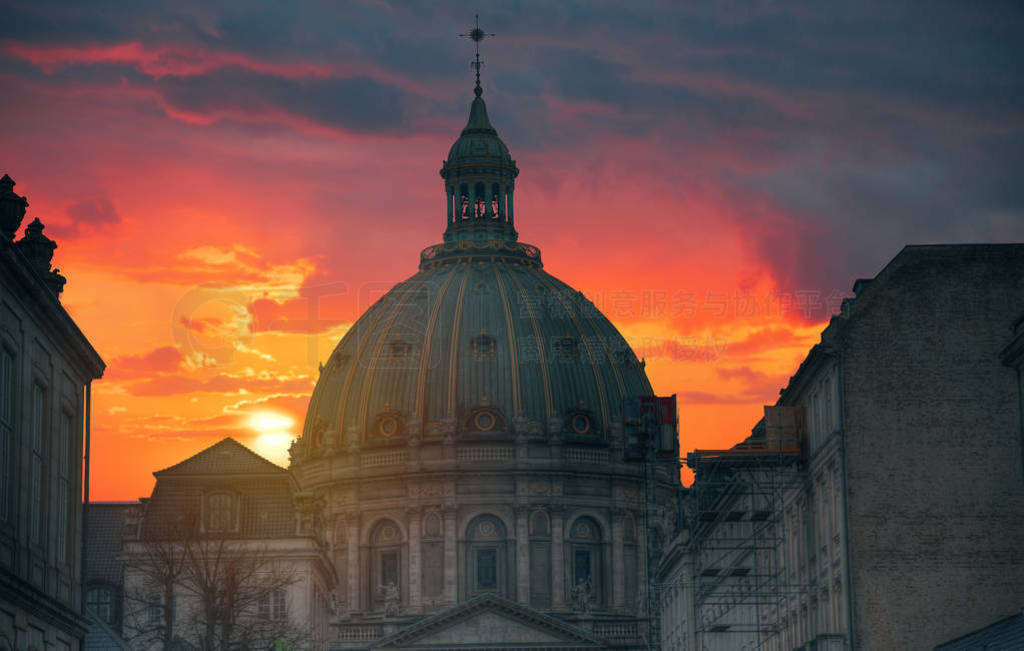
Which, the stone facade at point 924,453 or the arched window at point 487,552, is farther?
the arched window at point 487,552

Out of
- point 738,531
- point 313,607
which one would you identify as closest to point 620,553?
point 313,607

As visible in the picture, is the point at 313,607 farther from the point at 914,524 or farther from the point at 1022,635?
the point at 1022,635

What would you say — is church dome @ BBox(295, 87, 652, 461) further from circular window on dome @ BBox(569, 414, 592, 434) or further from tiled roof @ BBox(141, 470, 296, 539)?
tiled roof @ BBox(141, 470, 296, 539)

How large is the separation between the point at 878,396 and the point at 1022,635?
39.2 ft

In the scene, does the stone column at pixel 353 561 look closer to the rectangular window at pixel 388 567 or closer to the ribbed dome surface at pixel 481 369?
the rectangular window at pixel 388 567

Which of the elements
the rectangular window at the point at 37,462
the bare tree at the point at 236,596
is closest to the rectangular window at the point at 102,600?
the bare tree at the point at 236,596

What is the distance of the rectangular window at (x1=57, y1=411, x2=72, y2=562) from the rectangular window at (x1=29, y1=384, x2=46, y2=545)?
59.3 inches

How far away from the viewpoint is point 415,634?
12988cm

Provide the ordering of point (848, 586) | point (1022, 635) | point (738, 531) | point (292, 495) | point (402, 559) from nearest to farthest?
point (1022, 635), point (848, 586), point (738, 531), point (292, 495), point (402, 559)

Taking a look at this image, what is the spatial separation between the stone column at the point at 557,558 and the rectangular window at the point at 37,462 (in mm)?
106138

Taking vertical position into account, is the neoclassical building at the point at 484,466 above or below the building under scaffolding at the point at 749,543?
above

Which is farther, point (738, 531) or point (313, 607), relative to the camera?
point (313, 607)

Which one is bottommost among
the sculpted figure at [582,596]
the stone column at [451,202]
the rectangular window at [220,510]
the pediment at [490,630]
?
the pediment at [490,630]

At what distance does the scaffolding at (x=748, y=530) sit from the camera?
63.1 meters
